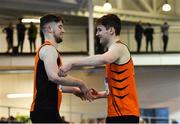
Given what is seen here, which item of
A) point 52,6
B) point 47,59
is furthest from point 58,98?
point 52,6

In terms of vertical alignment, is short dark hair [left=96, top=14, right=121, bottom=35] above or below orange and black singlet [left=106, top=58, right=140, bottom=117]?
above

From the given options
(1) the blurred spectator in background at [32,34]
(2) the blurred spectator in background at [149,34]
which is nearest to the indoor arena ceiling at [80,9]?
(1) the blurred spectator in background at [32,34]

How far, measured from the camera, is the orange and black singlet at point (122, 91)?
154 inches

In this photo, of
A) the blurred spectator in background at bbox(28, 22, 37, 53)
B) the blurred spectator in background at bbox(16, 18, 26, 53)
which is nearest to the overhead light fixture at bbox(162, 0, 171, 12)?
the blurred spectator in background at bbox(28, 22, 37, 53)

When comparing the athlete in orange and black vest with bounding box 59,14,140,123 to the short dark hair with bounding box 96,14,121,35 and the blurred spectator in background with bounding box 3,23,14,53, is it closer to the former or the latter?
the short dark hair with bounding box 96,14,121,35

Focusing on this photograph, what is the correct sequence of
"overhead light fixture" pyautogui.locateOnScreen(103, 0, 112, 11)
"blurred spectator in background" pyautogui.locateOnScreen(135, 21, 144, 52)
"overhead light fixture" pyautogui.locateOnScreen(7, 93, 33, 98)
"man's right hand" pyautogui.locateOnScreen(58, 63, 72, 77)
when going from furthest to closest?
1. "overhead light fixture" pyautogui.locateOnScreen(7, 93, 33, 98)
2. "overhead light fixture" pyautogui.locateOnScreen(103, 0, 112, 11)
3. "blurred spectator in background" pyautogui.locateOnScreen(135, 21, 144, 52)
4. "man's right hand" pyautogui.locateOnScreen(58, 63, 72, 77)

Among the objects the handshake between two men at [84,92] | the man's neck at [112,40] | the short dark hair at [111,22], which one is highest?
the short dark hair at [111,22]

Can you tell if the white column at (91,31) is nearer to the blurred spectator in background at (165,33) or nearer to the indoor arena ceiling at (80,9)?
the indoor arena ceiling at (80,9)

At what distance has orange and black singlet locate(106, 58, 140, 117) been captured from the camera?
3.92 m

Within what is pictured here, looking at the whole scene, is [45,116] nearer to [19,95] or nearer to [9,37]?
[9,37]

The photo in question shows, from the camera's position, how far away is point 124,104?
391cm

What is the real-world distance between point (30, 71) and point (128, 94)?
18.5 m

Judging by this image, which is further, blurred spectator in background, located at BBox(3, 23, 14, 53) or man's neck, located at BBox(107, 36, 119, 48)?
blurred spectator in background, located at BBox(3, 23, 14, 53)

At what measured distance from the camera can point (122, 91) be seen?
12.8 ft
